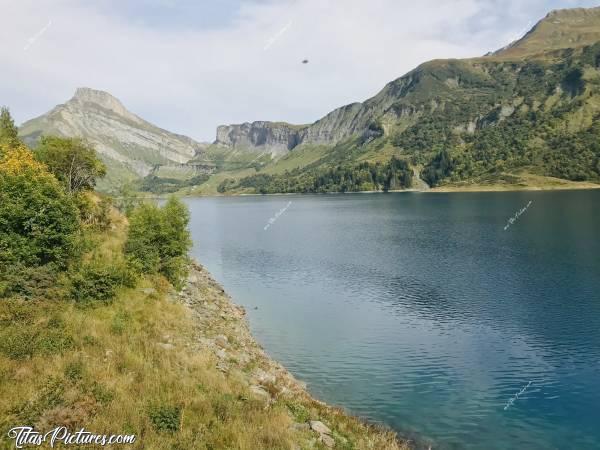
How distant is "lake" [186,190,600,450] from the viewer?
31.5 meters

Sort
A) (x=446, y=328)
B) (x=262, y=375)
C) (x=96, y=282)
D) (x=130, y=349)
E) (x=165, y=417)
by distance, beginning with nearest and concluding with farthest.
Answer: (x=165, y=417), (x=130, y=349), (x=262, y=375), (x=96, y=282), (x=446, y=328)

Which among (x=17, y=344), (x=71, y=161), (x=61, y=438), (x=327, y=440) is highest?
(x=71, y=161)

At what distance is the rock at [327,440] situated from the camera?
2205 cm

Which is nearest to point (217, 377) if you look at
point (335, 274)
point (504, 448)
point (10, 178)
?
point (504, 448)

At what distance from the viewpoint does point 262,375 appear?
3266 centimetres

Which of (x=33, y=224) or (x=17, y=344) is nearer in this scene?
(x=17, y=344)

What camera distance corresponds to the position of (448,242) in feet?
345

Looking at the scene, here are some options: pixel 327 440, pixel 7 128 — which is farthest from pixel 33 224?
pixel 7 128

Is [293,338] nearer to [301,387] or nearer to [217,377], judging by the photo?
[301,387]

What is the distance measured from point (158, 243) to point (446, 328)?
1320 inches

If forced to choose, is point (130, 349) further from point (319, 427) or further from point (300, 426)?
point (319, 427)

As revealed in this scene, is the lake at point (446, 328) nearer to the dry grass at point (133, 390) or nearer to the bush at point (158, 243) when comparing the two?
the dry grass at point (133, 390)

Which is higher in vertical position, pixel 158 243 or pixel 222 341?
pixel 158 243

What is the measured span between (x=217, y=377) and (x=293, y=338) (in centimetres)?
2228
